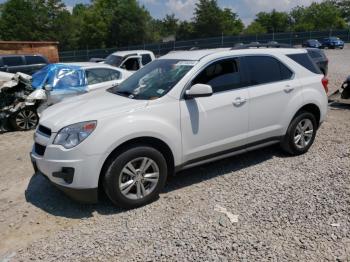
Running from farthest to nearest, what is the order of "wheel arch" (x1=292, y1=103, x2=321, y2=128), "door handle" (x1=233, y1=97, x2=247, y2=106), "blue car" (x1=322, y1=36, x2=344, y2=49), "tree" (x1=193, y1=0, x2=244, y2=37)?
"tree" (x1=193, y1=0, x2=244, y2=37) → "blue car" (x1=322, y1=36, x2=344, y2=49) → "wheel arch" (x1=292, y1=103, x2=321, y2=128) → "door handle" (x1=233, y1=97, x2=247, y2=106)

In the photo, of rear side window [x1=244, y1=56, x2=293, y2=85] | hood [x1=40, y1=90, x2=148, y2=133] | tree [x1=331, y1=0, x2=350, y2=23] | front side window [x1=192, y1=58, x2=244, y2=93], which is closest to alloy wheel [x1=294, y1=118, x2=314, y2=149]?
rear side window [x1=244, y1=56, x2=293, y2=85]

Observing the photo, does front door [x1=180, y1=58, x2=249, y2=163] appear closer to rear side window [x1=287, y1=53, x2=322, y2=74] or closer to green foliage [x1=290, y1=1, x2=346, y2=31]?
rear side window [x1=287, y1=53, x2=322, y2=74]

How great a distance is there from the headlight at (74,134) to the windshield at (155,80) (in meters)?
0.80

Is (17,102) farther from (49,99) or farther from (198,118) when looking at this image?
(198,118)

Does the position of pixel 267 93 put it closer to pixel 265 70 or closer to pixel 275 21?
pixel 265 70

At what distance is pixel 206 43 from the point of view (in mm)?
40625

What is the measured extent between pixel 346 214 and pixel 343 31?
5037 centimetres

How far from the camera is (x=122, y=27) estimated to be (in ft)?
197

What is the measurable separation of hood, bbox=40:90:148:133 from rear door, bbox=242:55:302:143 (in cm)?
160

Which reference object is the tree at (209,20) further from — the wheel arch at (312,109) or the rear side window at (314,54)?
the wheel arch at (312,109)

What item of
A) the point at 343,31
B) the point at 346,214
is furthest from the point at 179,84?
the point at 343,31

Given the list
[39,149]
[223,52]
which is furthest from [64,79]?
[223,52]

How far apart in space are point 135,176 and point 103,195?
0.68m

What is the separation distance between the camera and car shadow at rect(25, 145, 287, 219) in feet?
13.4
